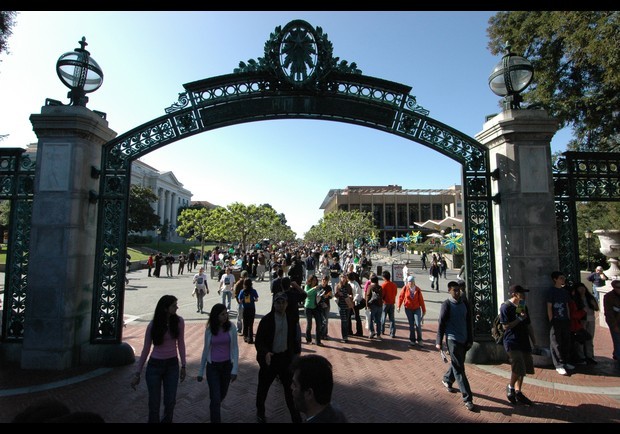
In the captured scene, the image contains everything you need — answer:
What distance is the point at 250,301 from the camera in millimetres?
7965

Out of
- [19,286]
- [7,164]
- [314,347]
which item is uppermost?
[7,164]

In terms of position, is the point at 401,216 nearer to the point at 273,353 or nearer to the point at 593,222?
the point at 593,222

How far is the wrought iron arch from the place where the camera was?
6551mm

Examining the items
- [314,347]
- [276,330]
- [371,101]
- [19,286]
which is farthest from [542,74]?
[19,286]

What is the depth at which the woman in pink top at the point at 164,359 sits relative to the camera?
3.74 m

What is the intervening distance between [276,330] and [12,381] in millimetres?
4643

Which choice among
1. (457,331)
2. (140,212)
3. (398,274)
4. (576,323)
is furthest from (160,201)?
(576,323)

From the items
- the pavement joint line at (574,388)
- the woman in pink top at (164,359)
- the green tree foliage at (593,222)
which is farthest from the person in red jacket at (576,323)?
the green tree foliage at (593,222)

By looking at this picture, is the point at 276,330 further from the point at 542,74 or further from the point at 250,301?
the point at 542,74

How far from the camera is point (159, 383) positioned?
3.80 metres

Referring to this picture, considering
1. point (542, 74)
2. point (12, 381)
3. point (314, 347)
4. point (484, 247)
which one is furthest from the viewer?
point (542, 74)

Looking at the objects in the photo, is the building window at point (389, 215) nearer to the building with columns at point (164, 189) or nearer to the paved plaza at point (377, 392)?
the building with columns at point (164, 189)

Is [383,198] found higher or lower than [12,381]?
higher

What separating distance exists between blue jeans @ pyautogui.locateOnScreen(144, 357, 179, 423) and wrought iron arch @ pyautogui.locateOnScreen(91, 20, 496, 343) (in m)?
3.25
